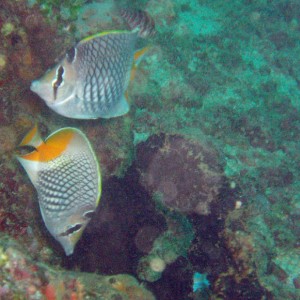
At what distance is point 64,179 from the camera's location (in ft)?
8.14

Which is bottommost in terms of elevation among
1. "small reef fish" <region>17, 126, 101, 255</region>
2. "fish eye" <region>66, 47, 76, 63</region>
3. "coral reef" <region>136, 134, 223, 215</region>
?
"coral reef" <region>136, 134, 223, 215</region>

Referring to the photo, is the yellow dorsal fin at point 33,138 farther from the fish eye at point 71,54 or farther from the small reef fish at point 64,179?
the fish eye at point 71,54

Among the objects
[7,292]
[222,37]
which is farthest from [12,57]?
[222,37]

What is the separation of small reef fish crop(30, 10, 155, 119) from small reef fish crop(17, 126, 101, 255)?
0.86 feet

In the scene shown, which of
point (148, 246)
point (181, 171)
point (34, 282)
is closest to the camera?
point (34, 282)

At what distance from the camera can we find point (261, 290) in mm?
2805

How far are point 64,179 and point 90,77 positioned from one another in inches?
35.1

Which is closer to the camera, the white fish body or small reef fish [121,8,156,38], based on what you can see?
the white fish body

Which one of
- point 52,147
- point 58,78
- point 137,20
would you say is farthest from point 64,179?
point 137,20

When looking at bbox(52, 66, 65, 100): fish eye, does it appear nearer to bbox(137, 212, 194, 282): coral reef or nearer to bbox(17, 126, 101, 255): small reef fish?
bbox(17, 126, 101, 255): small reef fish

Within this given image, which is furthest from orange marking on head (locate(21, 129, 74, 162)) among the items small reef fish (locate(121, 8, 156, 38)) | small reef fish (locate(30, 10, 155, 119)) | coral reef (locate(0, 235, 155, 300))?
small reef fish (locate(121, 8, 156, 38))

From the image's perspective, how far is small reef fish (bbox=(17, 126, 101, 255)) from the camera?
7.98 feet

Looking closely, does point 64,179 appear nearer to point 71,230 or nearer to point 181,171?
point 71,230

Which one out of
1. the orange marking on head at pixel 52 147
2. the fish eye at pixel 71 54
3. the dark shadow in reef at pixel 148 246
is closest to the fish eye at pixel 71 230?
the orange marking on head at pixel 52 147
